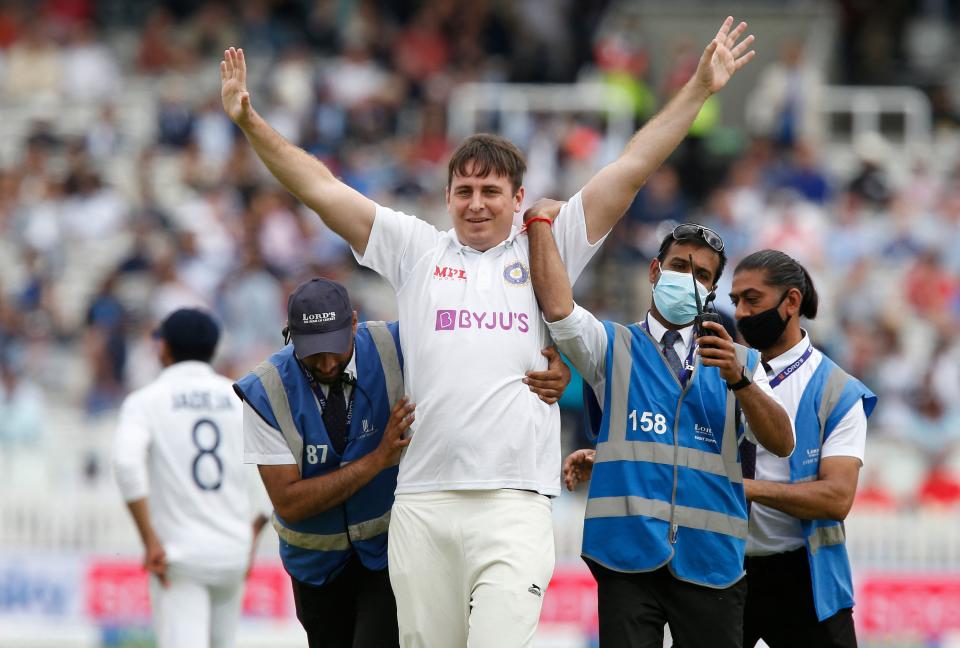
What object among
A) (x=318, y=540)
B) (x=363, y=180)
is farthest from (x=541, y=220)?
(x=363, y=180)

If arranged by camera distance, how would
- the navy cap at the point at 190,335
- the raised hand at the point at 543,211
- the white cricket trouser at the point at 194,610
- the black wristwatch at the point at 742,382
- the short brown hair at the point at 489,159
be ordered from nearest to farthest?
the black wristwatch at the point at 742,382
the short brown hair at the point at 489,159
the raised hand at the point at 543,211
the white cricket trouser at the point at 194,610
the navy cap at the point at 190,335

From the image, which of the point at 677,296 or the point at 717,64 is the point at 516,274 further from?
the point at 717,64

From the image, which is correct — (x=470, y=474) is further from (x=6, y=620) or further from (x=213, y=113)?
(x=213, y=113)

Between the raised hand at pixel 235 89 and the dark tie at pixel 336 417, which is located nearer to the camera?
the raised hand at pixel 235 89

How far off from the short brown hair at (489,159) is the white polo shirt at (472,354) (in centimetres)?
26

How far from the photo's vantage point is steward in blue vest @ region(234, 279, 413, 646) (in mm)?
6543

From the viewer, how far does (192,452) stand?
8500 millimetres

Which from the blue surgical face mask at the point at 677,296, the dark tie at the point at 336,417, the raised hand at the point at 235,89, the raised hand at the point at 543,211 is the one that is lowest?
the dark tie at the point at 336,417

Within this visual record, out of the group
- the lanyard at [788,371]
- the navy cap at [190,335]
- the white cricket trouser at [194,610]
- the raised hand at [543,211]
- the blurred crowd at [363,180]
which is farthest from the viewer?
the blurred crowd at [363,180]

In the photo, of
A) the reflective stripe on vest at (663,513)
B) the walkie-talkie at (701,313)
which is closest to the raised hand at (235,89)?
the walkie-talkie at (701,313)

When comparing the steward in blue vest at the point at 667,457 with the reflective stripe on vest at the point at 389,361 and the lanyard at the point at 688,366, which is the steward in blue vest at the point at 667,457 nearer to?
the lanyard at the point at 688,366

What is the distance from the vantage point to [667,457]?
247 inches

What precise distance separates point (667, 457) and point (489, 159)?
1.35m

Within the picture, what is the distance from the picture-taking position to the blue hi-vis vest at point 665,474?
20.4ft
